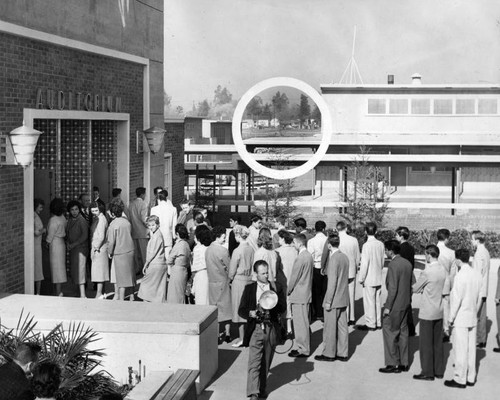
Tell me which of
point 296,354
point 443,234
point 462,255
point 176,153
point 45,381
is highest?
point 176,153

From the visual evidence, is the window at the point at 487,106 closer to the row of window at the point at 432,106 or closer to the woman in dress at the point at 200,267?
the row of window at the point at 432,106

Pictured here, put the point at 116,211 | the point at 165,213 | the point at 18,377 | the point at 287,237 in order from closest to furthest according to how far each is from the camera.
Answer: the point at 18,377
the point at 287,237
the point at 116,211
the point at 165,213

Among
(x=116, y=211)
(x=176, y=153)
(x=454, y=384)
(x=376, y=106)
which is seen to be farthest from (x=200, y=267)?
(x=376, y=106)

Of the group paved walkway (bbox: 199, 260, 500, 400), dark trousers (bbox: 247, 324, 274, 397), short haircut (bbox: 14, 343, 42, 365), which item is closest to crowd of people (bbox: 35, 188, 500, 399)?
dark trousers (bbox: 247, 324, 274, 397)

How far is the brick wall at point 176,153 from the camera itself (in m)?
24.5

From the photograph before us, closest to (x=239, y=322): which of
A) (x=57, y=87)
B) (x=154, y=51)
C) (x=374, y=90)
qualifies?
(x=57, y=87)

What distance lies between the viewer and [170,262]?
12.6 m

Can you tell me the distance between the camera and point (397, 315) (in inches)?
451

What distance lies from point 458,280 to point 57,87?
7.61 m

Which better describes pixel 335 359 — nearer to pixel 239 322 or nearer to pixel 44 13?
pixel 239 322

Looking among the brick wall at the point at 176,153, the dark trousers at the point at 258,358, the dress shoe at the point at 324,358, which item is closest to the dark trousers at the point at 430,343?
the dress shoe at the point at 324,358

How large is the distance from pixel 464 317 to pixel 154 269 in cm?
467

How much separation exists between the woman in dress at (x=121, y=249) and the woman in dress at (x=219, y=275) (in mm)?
1966

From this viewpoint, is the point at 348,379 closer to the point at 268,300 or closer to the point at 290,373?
the point at 290,373
